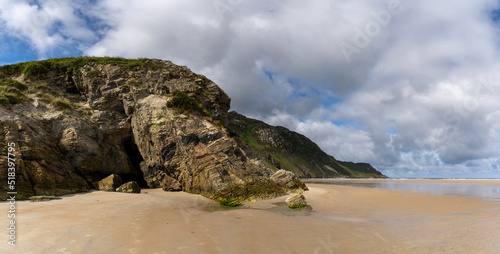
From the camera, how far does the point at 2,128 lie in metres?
16.3

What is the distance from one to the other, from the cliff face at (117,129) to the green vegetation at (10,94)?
6cm

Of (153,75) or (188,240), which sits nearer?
(188,240)

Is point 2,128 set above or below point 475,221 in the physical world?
above

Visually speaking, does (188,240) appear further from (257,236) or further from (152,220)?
(152,220)

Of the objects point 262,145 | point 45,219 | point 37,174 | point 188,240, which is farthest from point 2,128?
point 262,145

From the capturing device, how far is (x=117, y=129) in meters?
25.2

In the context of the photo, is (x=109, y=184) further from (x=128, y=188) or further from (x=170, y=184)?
(x=170, y=184)

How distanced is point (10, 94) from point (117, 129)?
8.63 meters

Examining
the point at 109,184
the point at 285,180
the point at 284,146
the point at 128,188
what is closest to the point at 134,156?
the point at 109,184

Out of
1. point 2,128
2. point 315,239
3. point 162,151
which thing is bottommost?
point 315,239

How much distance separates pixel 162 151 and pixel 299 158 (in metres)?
125

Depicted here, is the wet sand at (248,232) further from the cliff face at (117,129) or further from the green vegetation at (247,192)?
the cliff face at (117,129)

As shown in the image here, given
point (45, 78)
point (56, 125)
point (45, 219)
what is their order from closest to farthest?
1. point (45, 219)
2. point (56, 125)
3. point (45, 78)

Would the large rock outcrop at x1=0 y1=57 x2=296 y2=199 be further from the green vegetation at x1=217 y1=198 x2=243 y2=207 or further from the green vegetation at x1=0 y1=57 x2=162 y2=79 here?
the green vegetation at x1=217 y1=198 x2=243 y2=207
